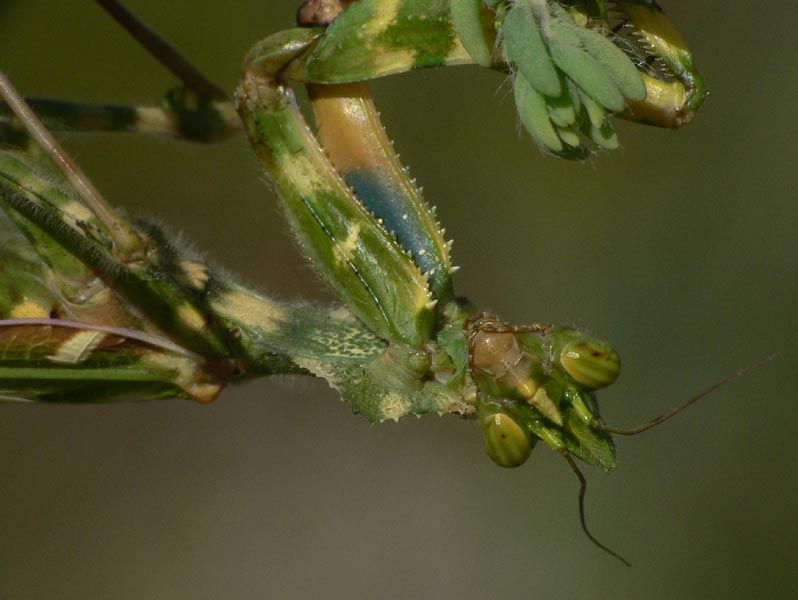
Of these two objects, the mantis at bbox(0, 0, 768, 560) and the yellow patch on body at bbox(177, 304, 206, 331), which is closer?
the mantis at bbox(0, 0, 768, 560)

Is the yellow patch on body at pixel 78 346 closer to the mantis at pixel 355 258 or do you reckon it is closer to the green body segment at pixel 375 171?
the mantis at pixel 355 258

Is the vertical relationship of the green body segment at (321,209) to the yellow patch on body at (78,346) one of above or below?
above

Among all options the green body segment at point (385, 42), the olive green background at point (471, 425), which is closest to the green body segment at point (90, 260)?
the green body segment at point (385, 42)

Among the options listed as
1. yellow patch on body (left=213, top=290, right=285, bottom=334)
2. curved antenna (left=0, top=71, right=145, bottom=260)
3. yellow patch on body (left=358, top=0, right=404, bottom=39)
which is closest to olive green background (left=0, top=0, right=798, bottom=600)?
yellow patch on body (left=213, top=290, right=285, bottom=334)

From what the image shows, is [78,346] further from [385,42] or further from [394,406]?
[385,42]

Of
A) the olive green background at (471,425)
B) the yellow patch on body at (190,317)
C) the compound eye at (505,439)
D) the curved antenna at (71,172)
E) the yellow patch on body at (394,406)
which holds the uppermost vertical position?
the curved antenna at (71,172)

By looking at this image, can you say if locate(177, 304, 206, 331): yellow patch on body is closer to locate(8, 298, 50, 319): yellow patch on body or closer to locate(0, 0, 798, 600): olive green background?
locate(8, 298, 50, 319): yellow patch on body
